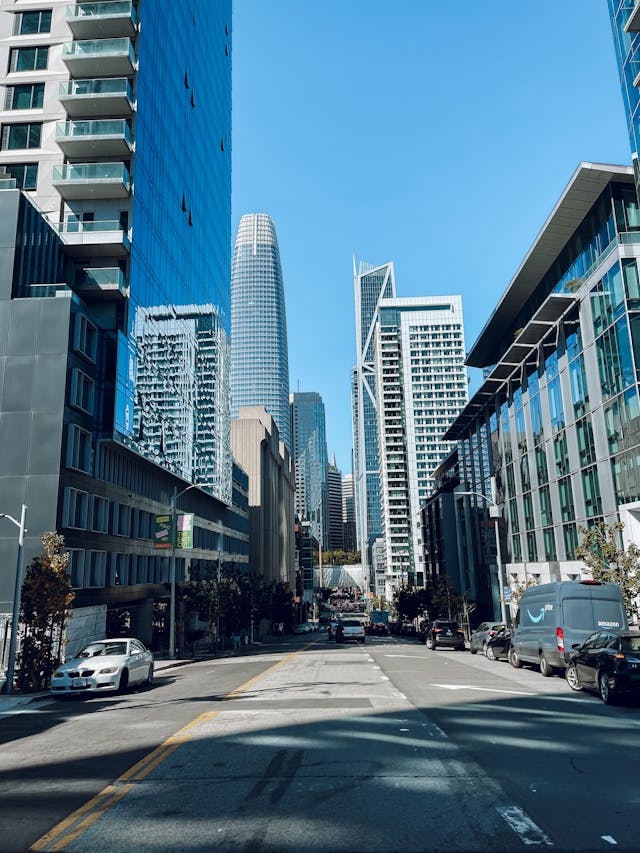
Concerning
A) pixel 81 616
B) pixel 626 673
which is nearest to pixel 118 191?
pixel 81 616

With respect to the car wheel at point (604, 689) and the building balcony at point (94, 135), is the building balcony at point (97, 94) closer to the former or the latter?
the building balcony at point (94, 135)

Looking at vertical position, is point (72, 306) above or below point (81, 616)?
above

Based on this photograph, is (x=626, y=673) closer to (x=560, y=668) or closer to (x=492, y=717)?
(x=492, y=717)

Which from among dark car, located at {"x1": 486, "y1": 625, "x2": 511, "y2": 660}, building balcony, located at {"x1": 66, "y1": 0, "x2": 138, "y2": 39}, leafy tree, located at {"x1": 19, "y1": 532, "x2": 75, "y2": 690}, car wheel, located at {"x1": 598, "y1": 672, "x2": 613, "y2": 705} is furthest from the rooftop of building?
leafy tree, located at {"x1": 19, "y1": 532, "x2": 75, "y2": 690}

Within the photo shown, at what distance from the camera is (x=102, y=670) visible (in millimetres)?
18438

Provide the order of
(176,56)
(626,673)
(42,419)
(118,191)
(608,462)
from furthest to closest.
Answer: (176,56) < (118,191) < (608,462) < (42,419) < (626,673)

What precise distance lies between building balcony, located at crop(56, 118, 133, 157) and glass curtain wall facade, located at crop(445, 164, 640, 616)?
27996 mm

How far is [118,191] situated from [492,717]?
40.3 m

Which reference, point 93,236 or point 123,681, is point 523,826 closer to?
point 123,681

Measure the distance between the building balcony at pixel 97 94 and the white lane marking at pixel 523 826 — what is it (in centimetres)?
4629

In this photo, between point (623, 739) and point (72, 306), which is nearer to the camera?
point (623, 739)

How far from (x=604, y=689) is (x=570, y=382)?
3367 centimetres

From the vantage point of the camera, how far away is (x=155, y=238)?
49.6 m

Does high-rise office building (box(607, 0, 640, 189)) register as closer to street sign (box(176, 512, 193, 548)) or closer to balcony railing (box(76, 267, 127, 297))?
balcony railing (box(76, 267, 127, 297))
